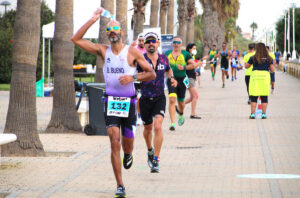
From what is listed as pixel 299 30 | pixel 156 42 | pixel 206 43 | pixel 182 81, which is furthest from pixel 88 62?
pixel 299 30

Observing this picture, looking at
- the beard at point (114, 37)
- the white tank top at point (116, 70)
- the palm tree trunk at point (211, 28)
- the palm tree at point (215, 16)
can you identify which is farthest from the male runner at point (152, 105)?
the palm tree trunk at point (211, 28)

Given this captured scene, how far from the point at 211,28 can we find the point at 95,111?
49.6m

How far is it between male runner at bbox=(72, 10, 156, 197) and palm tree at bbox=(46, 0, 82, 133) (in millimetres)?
6644

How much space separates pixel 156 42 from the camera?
10430 millimetres

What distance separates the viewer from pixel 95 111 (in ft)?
46.0

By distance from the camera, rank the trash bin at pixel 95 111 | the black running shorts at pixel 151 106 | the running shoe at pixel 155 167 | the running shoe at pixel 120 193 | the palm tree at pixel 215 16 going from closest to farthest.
Answer: the running shoe at pixel 120 193
the running shoe at pixel 155 167
the black running shorts at pixel 151 106
the trash bin at pixel 95 111
the palm tree at pixel 215 16

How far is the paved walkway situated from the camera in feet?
26.4

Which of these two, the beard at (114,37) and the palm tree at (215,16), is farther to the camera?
the palm tree at (215,16)

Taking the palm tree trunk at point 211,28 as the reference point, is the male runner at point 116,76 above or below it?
below

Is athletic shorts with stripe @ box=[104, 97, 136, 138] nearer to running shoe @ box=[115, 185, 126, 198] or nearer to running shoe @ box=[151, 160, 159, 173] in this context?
running shoe @ box=[115, 185, 126, 198]

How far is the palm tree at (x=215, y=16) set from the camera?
54.2 metres

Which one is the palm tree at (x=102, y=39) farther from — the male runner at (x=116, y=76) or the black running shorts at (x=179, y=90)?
the male runner at (x=116, y=76)

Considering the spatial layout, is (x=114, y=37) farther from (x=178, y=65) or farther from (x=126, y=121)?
(x=178, y=65)

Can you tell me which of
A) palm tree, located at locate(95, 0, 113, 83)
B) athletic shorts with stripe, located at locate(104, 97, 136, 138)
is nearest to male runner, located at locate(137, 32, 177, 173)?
athletic shorts with stripe, located at locate(104, 97, 136, 138)
